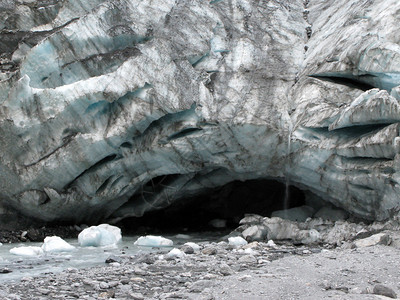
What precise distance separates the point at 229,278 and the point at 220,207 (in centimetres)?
1060

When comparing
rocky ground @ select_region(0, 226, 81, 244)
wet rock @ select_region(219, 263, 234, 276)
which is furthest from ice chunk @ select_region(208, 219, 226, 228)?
wet rock @ select_region(219, 263, 234, 276)

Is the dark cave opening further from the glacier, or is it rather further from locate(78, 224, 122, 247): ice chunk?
locate(78, 224, 122, 247): ice chunk

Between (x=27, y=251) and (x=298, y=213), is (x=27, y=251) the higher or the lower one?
the lower one

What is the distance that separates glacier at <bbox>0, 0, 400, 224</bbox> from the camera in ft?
34.7

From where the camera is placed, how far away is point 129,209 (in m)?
13.7

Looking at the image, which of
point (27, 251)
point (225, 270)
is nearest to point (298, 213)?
point (225, 270)

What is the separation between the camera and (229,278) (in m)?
5.91

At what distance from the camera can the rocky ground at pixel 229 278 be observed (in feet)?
16.7

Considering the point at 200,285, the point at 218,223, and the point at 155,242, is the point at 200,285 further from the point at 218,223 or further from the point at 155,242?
the point at 218,223

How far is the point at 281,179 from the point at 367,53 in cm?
419

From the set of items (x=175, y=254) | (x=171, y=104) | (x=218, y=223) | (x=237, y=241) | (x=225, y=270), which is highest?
(x=171, y=104)

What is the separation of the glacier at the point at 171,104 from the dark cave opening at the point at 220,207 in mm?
2141

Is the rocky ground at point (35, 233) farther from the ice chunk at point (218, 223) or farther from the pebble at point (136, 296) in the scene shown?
the pebble at point (136, 296)

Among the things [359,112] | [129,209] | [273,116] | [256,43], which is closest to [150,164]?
[129,209]
